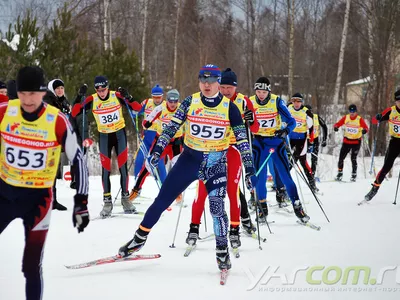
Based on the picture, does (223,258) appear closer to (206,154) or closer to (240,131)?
(206,154)

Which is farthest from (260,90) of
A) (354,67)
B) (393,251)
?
(354,67)

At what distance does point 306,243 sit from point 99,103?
3.74 meters

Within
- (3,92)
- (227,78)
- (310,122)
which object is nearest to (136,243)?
(227,78)

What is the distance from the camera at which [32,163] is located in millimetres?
2949

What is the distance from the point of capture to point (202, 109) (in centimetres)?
408

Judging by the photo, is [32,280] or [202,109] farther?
[202,109]

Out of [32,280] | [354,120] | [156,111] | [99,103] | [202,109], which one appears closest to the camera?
[32,280]

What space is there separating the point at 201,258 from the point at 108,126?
9.65ft

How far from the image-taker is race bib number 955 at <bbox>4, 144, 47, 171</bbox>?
2.93 metres

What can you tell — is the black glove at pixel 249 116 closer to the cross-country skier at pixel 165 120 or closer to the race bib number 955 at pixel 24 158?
the cross-country skier at pixel 165 120

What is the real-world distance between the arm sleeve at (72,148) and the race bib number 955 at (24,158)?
0.16m

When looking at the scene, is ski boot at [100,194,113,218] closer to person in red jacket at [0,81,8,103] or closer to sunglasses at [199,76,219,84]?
person in red jacket at [0,81,8,103]

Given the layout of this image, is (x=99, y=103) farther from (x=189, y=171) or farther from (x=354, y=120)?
(x=354, y=120)

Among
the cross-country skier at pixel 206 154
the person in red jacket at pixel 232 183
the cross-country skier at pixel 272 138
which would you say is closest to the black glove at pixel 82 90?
the person in red jacket at pixel 232 183
